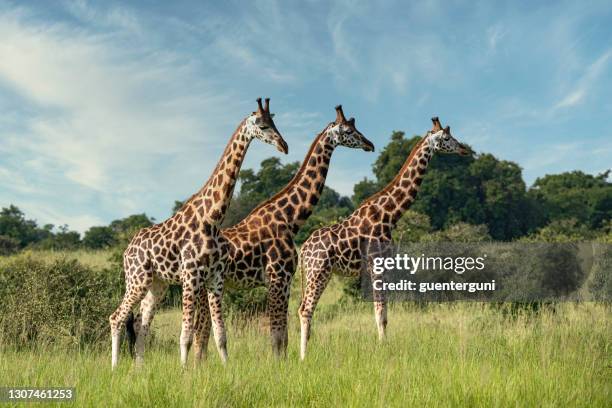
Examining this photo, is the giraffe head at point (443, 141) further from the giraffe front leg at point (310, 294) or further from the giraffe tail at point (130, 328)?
the giraffe tail at point (130, 328)

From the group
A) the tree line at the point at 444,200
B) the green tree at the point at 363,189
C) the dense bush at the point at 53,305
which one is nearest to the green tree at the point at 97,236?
the tree line at the point at 444,200

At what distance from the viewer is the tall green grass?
7.42 metres

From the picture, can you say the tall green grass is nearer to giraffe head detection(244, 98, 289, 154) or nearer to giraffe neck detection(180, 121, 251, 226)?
giraffe neck detection(180, 121, 251, 226)

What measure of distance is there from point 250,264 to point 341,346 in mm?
2604

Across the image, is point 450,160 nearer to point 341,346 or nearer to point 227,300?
point 227,300

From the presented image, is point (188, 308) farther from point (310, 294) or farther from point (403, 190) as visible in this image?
point (403, 190)

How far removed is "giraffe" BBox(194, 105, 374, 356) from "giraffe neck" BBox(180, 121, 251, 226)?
0.71 m

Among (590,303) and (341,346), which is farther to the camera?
(590,303)

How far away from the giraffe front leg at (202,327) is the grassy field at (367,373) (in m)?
0.28

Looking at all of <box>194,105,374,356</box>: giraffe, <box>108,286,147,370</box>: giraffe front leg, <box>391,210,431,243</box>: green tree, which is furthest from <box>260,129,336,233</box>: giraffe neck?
<box>391,210,431,243</box>: green tree

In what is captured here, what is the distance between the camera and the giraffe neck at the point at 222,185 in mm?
8820

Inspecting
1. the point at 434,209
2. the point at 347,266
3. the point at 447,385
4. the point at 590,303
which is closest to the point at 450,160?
the point at 434,209

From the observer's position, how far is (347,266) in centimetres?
1148

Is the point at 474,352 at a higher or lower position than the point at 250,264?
lower
